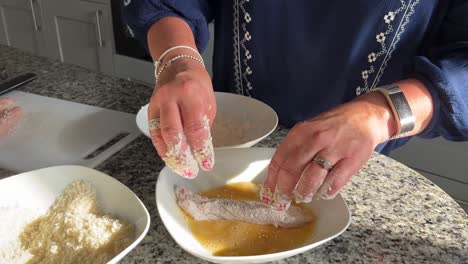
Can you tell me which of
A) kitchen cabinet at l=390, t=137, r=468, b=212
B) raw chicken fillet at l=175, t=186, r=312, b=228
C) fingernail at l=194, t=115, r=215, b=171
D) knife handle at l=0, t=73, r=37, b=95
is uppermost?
fingernail at l=194, t=115, r=215, b=171

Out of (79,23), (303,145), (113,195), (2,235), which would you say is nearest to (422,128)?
(303,145)

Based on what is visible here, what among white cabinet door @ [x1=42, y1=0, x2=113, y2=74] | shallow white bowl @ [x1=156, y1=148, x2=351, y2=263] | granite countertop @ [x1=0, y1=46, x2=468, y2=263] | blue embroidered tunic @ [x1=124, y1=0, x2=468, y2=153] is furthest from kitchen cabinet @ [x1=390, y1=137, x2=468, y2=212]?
white cabinet door @ [x1=42, y1=0, x2=113, y2=74]

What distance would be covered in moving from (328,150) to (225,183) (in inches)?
9.4

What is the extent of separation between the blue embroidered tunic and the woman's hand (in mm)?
317

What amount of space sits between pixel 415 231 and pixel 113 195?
0.45 metres

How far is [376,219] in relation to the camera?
0.70 metres

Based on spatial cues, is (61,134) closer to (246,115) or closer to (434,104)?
(246,115)

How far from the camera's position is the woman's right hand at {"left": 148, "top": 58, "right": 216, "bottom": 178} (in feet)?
2.11

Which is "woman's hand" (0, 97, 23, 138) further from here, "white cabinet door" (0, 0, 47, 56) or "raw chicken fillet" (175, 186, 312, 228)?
"white cabinet door" (0, 0, 47, 56)

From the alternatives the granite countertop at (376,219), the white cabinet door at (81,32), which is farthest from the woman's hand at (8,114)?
the white cabinet door at (81,32)

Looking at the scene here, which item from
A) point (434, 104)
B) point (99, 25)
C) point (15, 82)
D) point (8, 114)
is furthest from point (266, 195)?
point (99, 25)

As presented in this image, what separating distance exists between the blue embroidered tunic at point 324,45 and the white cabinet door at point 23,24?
185cm

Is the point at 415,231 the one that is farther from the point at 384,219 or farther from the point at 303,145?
the point at 303,145

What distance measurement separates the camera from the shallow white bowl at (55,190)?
0.67 meters
